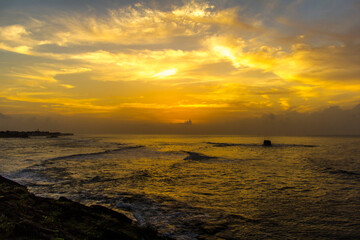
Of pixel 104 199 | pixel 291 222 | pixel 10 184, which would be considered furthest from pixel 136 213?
pixel 10 184

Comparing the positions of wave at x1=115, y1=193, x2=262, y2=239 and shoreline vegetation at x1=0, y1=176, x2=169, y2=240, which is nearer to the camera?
shoreline vegetation at x1=0, y1=176, x2=169, y2=240

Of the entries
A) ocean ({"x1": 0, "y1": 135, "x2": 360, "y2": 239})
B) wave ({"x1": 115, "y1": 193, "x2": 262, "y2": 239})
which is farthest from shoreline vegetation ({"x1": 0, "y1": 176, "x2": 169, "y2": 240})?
ocean ({"x1": 0, "y1": 135, "x2": 360, "y2": 239})

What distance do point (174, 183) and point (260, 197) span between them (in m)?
7.49

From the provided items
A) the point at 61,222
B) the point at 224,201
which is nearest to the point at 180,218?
the point at 224,201

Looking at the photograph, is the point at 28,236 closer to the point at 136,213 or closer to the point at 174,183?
the point at 136,213

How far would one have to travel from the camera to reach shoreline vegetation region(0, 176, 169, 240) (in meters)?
6.60

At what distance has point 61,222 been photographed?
339 inches

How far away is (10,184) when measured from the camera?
569 inches

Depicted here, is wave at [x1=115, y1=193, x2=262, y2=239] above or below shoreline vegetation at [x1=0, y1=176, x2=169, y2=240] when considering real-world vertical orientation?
below

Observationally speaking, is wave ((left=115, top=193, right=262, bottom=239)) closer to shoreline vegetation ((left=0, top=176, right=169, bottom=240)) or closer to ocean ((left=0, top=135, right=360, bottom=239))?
ocean ((left=0, top=135, right=360, bottom=239))

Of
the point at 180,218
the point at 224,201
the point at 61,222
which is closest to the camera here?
the point at 61,222

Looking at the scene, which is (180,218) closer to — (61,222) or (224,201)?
(224,201)

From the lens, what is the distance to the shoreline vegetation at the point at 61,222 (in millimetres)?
6596

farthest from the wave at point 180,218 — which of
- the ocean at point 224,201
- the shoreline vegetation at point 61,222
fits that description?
the shoreline vegetation at point 61,222
